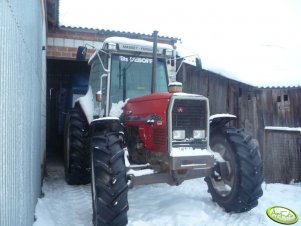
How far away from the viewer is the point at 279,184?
251 inches

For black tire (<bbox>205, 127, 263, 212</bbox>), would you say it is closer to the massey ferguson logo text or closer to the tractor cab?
the massey ferguson logo text

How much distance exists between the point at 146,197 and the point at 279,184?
277 cm

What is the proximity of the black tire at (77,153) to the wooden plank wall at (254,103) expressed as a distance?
11.7 feet

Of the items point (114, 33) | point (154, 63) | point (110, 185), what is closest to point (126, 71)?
point (154, 63)

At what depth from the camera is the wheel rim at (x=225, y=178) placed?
15.4ft

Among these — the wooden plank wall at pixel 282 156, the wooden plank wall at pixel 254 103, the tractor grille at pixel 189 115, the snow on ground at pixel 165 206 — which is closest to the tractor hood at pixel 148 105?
the tractor grille at pixel 189 115

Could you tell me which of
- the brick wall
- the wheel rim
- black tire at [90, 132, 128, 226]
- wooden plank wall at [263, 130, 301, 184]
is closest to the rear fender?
the wheel rim

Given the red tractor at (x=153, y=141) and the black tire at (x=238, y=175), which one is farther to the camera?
the black tire at (x=238, y=175)

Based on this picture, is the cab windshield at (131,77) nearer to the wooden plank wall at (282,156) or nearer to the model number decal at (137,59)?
the model number decal at (137,59)

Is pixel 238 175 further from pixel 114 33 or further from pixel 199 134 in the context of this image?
pixel 114 33

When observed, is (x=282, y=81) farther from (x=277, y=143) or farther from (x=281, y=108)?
(x=277, y=143)

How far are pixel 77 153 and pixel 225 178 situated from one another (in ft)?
9.13

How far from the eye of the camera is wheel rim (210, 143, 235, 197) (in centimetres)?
471

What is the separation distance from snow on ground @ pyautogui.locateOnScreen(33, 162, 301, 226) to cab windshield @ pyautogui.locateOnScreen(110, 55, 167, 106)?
1751mm
